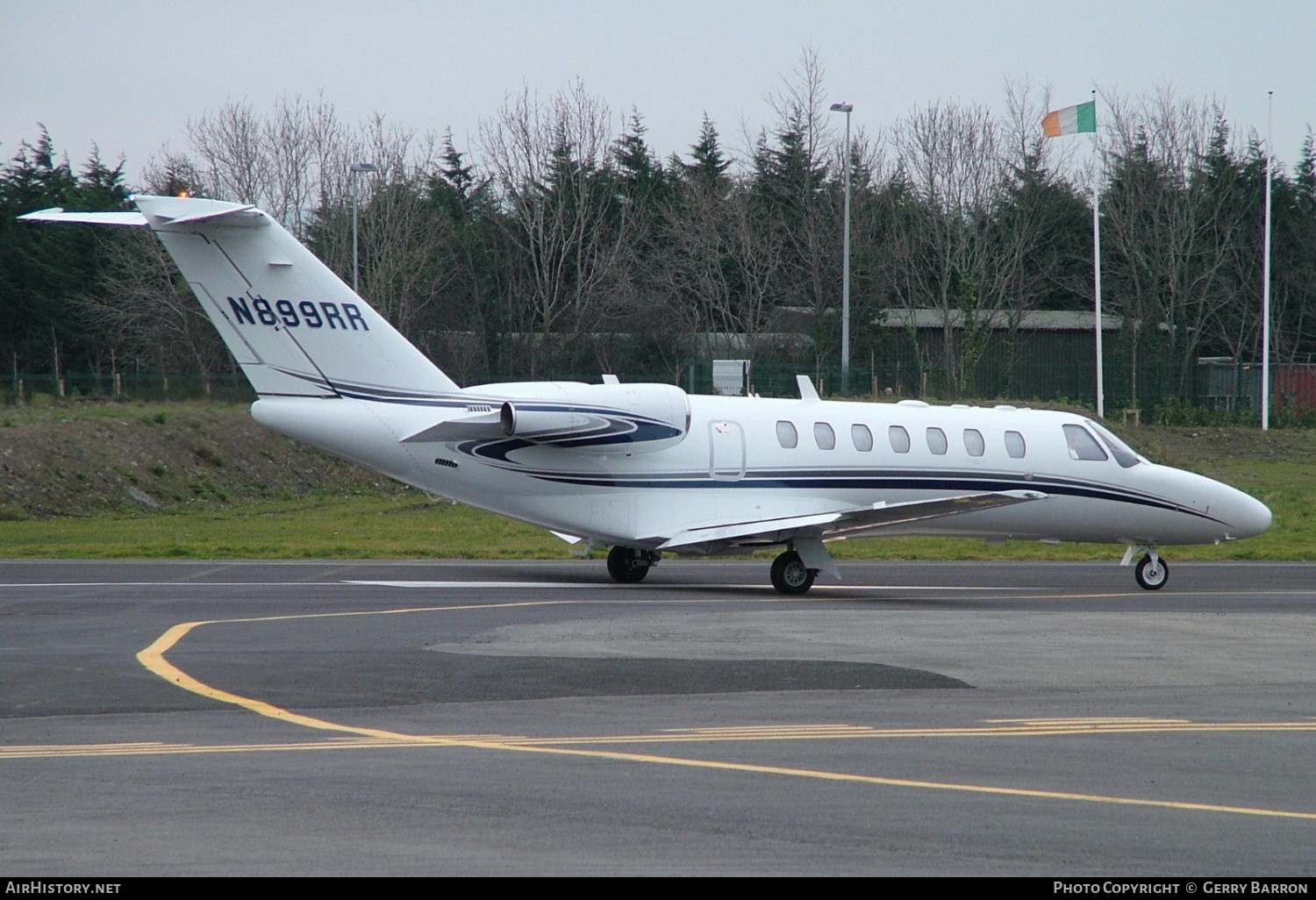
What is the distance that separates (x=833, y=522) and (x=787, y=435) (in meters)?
1.68

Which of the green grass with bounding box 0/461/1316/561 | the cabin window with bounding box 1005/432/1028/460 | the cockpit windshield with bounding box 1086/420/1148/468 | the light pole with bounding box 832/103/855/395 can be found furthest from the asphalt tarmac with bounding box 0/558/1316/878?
the light pole with bounding box 832/103/855/395

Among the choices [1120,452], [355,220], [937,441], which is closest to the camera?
[937,441]

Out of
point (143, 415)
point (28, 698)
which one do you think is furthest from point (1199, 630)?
point (143, 415)

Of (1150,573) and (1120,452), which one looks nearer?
(1150,573)

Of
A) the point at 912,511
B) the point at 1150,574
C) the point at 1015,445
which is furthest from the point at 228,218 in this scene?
the point at 1150,574

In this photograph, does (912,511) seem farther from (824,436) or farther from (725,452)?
(725,452)

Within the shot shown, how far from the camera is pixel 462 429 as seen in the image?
1770cm

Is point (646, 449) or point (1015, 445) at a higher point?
point (646, 449)

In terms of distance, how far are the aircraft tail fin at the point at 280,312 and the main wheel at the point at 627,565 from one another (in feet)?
12.8

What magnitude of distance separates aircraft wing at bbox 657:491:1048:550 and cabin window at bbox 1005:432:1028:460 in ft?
5.98

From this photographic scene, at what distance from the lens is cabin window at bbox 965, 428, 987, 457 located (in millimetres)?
20141

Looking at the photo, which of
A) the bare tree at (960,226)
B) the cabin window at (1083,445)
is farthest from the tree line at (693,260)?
the cabin window at (1083,445)

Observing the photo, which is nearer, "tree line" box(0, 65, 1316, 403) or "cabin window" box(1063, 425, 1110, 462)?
"cabin window" box(1063, 425, 1110, 462)

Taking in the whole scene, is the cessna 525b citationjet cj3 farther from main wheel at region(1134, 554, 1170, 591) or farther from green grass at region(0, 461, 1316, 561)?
green grass at region(0, 461, 1316, 561)
